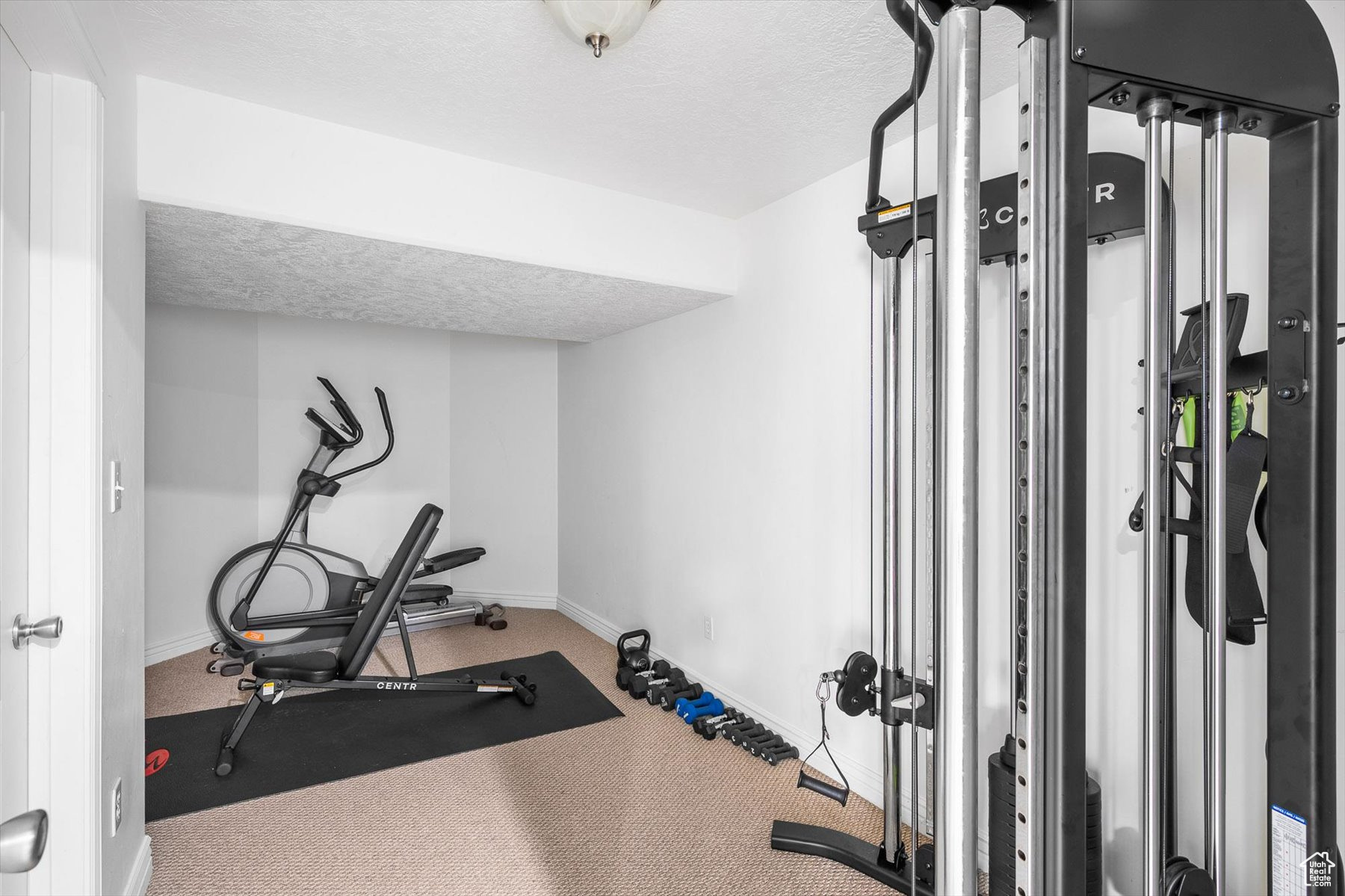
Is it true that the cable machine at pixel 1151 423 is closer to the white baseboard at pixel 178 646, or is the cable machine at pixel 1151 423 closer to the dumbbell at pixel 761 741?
the dumbbell at pixel 761 741

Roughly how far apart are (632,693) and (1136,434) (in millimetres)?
2485

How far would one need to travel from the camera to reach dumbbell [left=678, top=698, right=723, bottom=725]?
3014mm

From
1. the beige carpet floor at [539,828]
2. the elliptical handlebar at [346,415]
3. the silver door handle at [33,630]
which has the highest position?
the elliptical handlebar at [346,415]

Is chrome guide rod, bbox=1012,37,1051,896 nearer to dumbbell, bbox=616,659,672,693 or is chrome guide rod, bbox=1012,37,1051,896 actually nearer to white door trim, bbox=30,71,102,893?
white door trim, bbox=30,71,102,893

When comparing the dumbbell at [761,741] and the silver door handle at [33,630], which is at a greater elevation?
the silver door handle at [33,630]

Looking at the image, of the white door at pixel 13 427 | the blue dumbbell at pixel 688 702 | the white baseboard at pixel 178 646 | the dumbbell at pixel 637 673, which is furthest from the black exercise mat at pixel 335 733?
the white door at pixel 13 427

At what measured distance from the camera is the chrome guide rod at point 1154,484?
84cm

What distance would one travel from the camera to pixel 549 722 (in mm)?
3059

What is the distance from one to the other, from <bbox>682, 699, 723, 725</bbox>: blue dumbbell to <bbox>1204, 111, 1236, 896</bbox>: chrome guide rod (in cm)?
224

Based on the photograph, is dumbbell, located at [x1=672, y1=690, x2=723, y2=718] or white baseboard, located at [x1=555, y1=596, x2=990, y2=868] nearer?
white baseboard, located at [x1=555, y1=596, x2=990, y2=868]

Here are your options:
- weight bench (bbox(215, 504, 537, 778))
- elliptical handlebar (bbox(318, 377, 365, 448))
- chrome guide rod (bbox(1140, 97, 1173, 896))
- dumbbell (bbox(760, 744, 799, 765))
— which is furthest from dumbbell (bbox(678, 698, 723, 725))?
elliptical handlebar (bbox(318, 377, 365, 448))

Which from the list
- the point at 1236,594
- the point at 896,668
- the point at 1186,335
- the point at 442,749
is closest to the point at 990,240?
the point at 1186,335

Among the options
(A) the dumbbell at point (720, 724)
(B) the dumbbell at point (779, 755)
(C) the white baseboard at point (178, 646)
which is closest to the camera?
(B) the dumbbell at point (779, 755)

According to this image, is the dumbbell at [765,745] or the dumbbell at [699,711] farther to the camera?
the dumbbell at [699,711]
